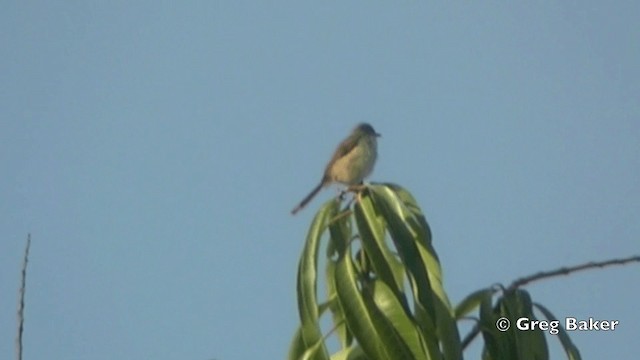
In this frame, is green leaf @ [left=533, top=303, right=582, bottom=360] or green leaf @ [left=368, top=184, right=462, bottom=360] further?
green leaf @ [left=533, top=303, right=582, bottom=360]

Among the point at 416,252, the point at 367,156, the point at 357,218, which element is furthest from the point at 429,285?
the point at 367,156

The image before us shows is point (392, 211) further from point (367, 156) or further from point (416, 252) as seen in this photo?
point (367, 156)

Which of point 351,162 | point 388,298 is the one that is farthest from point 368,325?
point 351,162

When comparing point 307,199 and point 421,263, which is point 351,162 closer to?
point 307,199

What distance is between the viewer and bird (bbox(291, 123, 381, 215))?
10297mm

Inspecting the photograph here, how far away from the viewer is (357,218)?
424 cm

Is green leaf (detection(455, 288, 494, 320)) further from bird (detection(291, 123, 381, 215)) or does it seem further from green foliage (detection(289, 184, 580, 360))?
bird (detection(291, 123, 381, 215))

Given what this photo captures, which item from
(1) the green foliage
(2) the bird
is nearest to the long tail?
(2) the bird

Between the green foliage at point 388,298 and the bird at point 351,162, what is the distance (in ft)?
18.9

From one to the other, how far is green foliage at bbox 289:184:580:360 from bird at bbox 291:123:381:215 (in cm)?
576

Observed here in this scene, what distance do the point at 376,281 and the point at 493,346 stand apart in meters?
0.48

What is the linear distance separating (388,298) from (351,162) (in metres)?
6.35

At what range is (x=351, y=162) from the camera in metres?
10.3

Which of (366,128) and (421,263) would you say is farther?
(366,128)
